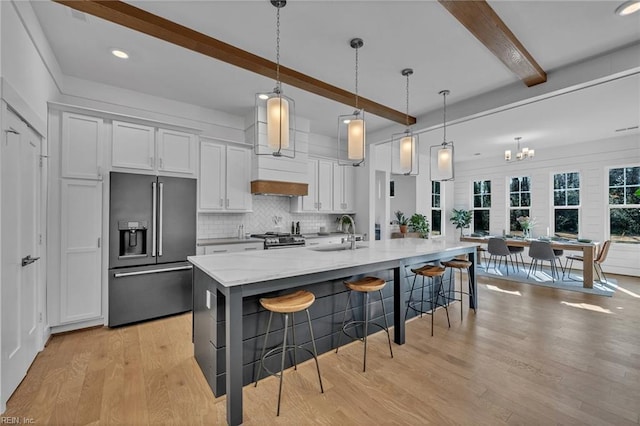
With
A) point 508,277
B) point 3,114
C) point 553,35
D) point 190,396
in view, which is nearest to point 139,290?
point 190,396

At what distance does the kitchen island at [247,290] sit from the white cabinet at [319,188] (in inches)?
99.0

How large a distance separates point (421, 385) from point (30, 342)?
10.6 feet

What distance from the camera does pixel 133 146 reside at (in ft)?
11.1

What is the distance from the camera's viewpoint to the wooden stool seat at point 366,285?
96.0 inches

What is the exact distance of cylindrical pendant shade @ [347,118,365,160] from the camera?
2771 mm

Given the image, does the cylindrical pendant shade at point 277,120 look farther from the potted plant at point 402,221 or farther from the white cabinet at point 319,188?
the potted plant at point 402,221

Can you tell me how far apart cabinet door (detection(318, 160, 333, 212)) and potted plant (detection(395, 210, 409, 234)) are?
2036mm

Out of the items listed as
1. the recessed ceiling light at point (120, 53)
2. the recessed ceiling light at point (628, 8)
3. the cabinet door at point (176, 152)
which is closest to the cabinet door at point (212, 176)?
the cabinet door at point (176, 152)

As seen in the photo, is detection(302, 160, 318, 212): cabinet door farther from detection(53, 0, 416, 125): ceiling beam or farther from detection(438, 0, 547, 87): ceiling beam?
detection(438, 0, 547, 87): ceiling beam

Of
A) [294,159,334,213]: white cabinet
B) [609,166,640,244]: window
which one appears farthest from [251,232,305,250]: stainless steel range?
[609,166,640,244]: window

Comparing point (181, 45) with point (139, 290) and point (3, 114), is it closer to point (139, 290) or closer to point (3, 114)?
point (3, 114)

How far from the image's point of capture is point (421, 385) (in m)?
2.16

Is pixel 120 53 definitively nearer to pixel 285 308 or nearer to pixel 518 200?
pixel 285 308

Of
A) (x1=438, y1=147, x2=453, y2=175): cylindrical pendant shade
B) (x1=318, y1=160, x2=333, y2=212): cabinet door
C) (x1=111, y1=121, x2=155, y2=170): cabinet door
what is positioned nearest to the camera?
(x1=111, y1=121, x2=155, y2=170): cabinet door
